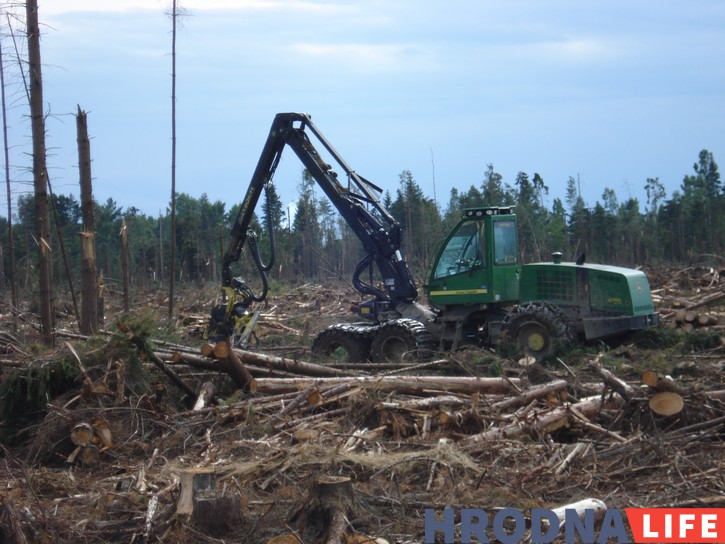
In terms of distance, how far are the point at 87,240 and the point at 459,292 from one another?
23.3 ft

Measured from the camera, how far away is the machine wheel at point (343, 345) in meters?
15.3

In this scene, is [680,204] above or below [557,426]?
above

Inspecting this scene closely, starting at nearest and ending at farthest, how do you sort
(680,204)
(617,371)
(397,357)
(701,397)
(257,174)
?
1. (701,397)
2. (617,371)
3. (397,357)
4. (257,174)
5. (680,204)

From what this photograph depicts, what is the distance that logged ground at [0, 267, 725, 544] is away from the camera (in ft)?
20.9

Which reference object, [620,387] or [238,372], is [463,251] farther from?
[620,387]

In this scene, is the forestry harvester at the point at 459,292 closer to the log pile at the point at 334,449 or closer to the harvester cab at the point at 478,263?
the harvester cab at the point at 478,263

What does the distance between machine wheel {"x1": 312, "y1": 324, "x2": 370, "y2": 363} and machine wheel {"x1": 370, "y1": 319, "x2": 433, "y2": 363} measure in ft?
0.87

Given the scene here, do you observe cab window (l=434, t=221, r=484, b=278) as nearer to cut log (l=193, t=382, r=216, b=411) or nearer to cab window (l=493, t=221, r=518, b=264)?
cab window (l=493, t=221, r=518, b=264)

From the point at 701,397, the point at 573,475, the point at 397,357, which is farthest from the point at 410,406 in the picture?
the point at 397,357

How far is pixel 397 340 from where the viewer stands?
591 inches

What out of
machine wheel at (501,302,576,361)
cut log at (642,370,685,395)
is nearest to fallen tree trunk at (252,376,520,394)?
cut log at (642,370,685,395)

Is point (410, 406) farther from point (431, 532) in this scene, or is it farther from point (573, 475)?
point (431, 532)

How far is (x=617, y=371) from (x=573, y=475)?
4446 millimetres

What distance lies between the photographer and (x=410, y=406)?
8992 mm
